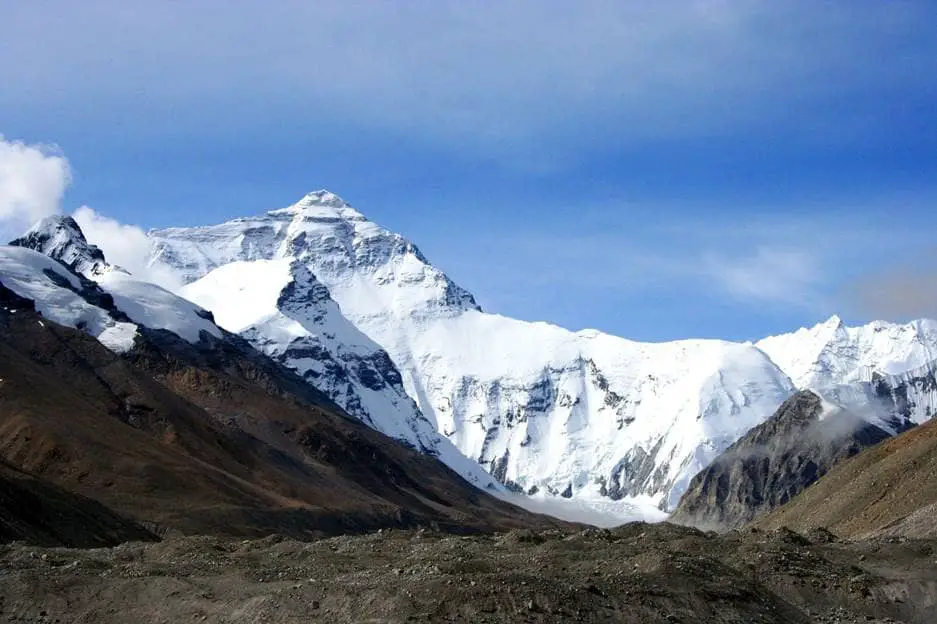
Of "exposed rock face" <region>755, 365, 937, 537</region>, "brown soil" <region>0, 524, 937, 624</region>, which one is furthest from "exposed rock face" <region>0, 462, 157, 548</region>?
"exposed rock face" <region>755, 365, 937, 537</region>

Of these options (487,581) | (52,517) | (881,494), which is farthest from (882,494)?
(52,517)

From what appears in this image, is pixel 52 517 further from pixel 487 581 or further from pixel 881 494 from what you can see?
pixel 487 581

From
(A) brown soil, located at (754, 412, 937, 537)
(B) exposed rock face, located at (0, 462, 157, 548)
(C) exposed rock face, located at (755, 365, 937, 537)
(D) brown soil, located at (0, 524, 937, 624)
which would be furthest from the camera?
(B) exposed rock face, located at (0, 462, 157, 548)

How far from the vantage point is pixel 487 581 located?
46.8 meters

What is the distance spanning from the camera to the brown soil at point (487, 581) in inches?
1805

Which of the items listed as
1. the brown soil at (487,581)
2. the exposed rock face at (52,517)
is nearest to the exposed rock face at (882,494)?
the brown soil at (487,581)

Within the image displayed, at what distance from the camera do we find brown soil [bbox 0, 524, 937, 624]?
45.8 meters

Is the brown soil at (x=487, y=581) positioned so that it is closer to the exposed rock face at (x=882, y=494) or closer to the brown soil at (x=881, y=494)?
the exposed rock face at (x=882, y=494)

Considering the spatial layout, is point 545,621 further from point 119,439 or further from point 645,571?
point 119,439

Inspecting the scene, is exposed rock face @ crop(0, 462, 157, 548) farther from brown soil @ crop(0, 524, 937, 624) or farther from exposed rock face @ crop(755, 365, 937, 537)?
exposed rock face @ crop(755, 365, 937, 537)

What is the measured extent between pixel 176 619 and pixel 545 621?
13828 millimetres

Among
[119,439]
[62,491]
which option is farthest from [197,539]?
[119,439]

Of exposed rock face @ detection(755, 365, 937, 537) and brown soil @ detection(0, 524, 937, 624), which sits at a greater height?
exposed rock face @ detection(755, 365, 937, 537)

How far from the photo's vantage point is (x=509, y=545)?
66688 mm
